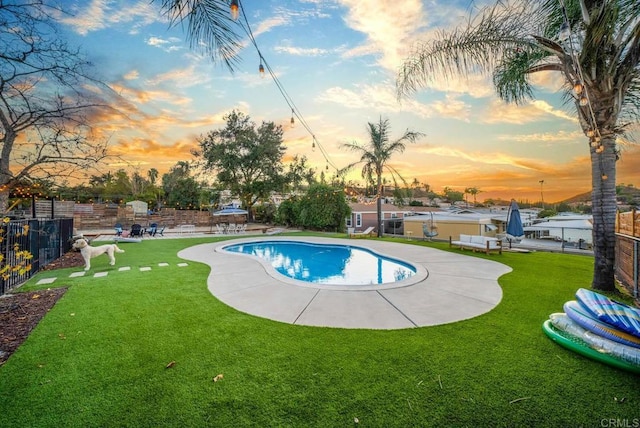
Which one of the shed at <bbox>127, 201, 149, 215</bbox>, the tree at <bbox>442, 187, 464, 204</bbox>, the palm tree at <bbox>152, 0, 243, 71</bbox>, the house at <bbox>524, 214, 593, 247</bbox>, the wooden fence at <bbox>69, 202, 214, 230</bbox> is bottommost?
the house at <bbox>524, 214, 593, 247</bbox>

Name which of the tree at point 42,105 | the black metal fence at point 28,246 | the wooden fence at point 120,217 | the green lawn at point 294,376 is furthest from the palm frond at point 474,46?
the wooden fence at point 120,217

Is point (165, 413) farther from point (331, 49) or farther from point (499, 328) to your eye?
point (331, 49)

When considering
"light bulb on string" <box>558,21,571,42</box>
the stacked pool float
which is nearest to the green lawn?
the stacked pool float

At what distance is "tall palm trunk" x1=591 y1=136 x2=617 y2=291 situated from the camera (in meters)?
4.71

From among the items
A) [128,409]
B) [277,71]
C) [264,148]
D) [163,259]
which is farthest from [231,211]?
[128,409]

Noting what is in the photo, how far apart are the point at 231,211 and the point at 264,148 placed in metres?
6.75

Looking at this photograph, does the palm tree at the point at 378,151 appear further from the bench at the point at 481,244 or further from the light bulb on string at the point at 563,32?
the light bulb on string at the point at 563,32

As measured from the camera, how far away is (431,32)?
524cm

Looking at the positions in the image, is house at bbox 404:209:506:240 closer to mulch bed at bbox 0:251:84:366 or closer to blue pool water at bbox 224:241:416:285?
blue pool water at bbox 224:241:416:285

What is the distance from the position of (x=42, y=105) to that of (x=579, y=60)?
336 inches

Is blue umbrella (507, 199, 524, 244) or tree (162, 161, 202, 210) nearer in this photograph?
blue umbrella (507, 199, 524, 244)

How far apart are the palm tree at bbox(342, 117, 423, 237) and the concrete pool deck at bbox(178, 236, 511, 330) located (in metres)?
9.00

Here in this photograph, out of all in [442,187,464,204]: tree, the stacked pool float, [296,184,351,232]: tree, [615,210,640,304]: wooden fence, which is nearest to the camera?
the stacked pool float

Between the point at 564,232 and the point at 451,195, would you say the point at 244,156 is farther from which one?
the point at 451,195
